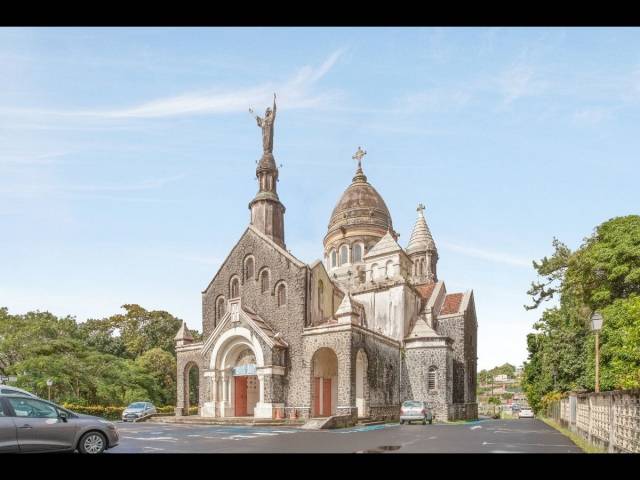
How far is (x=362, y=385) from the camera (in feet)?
97.9

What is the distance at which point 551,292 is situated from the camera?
132ft

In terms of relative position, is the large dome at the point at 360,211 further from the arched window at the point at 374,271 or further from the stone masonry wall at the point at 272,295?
the stone masonry wall at the point at 272,295

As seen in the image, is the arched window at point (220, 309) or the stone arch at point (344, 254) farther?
the stone arch at point (344, 254)

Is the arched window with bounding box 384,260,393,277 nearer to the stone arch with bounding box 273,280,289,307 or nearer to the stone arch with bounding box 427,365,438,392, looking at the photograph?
the stone arch with bounding box 427,365,438,392

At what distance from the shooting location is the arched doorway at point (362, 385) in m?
28.8

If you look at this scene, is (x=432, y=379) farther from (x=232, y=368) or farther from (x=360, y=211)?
(x=360, y=211)

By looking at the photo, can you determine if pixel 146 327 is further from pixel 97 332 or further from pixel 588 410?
pixel 588 410

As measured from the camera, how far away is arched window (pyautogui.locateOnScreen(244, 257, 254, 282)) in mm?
33938

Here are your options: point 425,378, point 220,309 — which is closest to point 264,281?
point 220,309

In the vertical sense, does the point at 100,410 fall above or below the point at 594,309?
below

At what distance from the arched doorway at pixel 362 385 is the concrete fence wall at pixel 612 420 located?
1187 centimetres

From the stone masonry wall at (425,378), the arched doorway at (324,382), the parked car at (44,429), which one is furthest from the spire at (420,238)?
the parked car at (44,429)

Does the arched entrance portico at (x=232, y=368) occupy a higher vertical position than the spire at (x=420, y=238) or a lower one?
lower

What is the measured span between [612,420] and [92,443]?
1168cm
